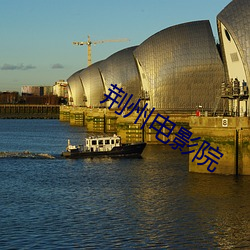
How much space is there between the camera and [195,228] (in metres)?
32.2

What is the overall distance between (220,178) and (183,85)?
1513 inches

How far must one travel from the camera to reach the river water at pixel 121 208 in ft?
99.5

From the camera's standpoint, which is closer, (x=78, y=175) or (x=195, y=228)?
(x=195, y=228)

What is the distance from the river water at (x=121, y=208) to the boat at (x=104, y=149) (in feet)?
21.5

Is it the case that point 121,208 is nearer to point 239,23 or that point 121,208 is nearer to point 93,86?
point 239,23

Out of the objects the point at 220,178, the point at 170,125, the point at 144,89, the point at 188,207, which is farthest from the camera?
the point at 144,89

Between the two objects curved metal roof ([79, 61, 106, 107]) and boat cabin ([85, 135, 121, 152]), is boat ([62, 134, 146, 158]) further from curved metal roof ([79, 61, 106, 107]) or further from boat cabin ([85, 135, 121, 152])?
curved metal roof ([79, 61, 106, 107])

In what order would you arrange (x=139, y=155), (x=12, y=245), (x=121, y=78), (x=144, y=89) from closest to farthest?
(x=12, y=245)
(x=139, y=155)
(x=144, y=89)
(x=121, y=78)

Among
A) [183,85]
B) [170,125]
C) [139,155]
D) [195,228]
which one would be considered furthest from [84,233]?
[183,85]

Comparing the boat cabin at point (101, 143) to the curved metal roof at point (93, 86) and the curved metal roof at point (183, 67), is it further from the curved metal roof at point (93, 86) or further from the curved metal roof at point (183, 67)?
the curved metal roof at point (93, 86)

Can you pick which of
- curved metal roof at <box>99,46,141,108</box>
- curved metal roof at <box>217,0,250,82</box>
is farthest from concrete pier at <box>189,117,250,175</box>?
curved metal roof at <box>99,46,141,108</box>

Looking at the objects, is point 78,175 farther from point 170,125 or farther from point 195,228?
point 170,125

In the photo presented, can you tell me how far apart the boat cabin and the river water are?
23.7 feet

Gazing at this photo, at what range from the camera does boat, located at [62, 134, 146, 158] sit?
6348 cm
